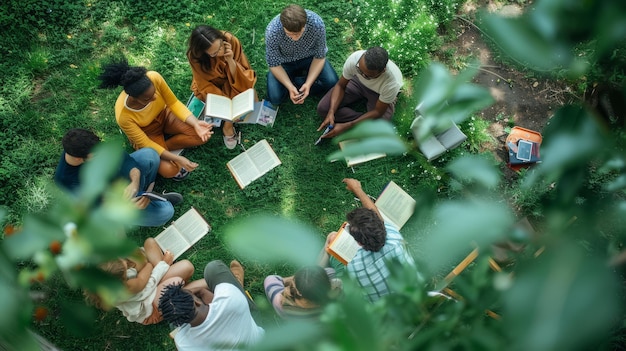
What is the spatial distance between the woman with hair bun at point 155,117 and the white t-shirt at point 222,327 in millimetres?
1549

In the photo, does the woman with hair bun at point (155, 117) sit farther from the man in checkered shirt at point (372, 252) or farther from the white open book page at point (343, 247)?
the man in checkered shirt at point (372, 252)

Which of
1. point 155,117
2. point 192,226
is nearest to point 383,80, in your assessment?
point 155,117

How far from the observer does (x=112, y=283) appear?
697 millimetres

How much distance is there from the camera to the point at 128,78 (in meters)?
3.59

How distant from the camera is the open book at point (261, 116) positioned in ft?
15.2

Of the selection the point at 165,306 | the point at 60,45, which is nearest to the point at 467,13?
the point at 165,306

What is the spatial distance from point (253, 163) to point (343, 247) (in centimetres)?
129

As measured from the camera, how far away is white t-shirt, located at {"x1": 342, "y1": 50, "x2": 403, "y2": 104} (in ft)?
12.9

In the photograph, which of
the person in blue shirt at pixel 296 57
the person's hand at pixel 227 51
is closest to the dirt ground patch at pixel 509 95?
the person in blue shirt at pixel 296 57

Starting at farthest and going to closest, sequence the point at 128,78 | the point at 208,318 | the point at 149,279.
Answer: the point at 149,279, the point at 128,78, the point at 208,318

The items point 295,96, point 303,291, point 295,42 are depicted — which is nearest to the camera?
point 303,291

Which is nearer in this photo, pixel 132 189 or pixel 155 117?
pixel 132 189

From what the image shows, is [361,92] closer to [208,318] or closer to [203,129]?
[203,129]

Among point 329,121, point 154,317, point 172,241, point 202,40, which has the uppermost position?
point 202,40
